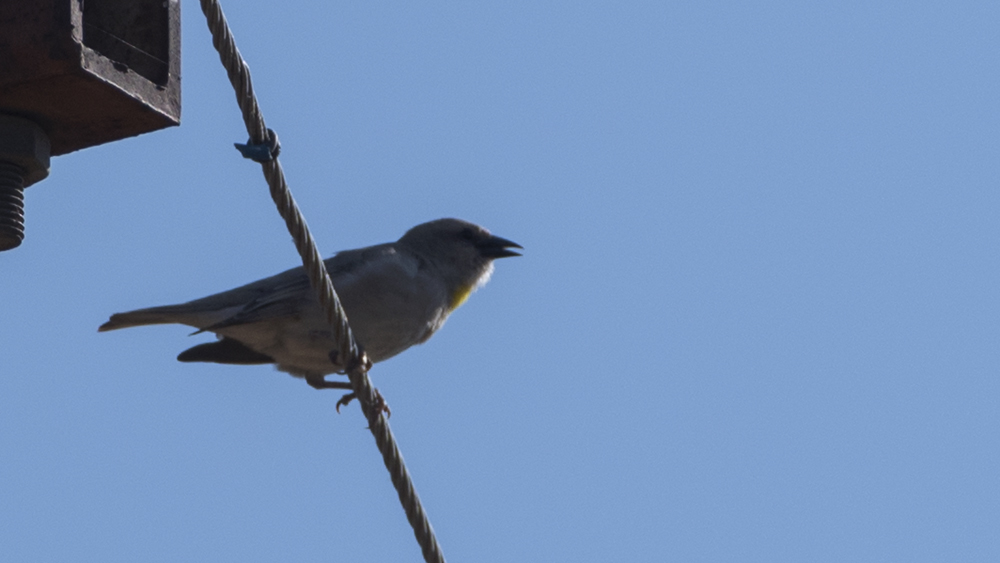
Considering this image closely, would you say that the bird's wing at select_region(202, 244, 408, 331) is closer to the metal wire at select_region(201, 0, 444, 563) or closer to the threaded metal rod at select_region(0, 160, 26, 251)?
the metal wire at select_region(201, 0, 444, 563)

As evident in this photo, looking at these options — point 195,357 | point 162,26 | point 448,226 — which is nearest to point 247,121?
point 162,26

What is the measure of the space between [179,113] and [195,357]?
269cm

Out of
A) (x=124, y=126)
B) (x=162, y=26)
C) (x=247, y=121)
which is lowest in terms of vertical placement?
(x=247, y=121)

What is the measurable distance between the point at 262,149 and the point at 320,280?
2.01ft

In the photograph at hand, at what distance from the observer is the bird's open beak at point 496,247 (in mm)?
8273

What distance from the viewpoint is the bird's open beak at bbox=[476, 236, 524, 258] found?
8273 millimetres

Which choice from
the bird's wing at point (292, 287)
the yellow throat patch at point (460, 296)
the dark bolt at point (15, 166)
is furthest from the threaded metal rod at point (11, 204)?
the yellow throat patch at point (460, 296)

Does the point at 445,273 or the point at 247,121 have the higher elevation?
the point at 445,273

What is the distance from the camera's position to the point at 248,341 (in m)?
7.12

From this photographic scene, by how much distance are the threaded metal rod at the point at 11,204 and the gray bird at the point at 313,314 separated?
234 centimetres

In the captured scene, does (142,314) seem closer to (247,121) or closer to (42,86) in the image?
(42,86)

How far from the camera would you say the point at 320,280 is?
4414 millimetres

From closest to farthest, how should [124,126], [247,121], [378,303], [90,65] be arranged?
[247,121], [90,65], [124,126], [378,303]

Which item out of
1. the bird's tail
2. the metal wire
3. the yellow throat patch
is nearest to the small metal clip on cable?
the metal wire
